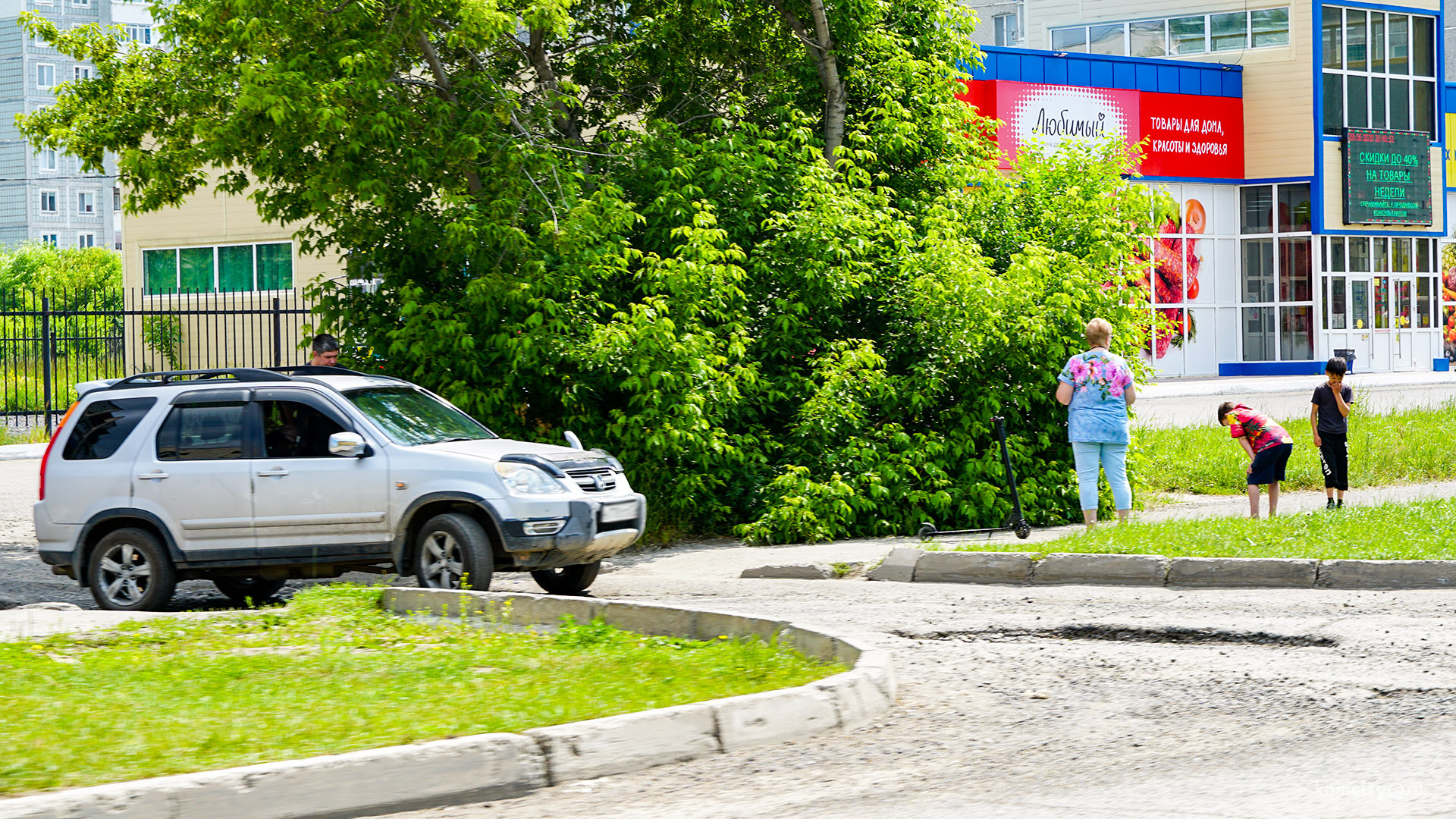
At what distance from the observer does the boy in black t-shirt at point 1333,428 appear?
1441 centimetres

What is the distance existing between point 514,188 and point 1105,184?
587 centimetres

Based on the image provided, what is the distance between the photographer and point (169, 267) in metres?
40.5

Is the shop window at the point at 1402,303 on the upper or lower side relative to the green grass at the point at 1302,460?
upper

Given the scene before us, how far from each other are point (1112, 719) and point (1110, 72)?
35244mm

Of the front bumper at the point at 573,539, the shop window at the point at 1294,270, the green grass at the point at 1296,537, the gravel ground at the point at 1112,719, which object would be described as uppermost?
the shop window at the point at 1294,270

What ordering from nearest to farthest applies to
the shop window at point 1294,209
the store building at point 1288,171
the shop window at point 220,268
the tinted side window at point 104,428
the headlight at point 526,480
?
1. the headlight at point 526,480
2. the tinted side window at point 104,428
3. the shop window at point 220,268
4. the store building at point 1288,171
5. the shop window at point 1294,209

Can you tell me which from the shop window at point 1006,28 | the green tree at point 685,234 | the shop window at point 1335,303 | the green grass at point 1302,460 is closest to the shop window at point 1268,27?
the shop window at point 1335,303

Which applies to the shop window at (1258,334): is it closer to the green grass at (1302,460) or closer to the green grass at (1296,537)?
the green grass at (1302,460)

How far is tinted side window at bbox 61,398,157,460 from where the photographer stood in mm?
10992

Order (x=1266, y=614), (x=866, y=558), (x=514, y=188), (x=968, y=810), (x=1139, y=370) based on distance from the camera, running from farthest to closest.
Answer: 1. (x=1139, y=370)
2. (x=514, y=188)
3. (x=866, y=558)
4. (x=1266, y=614)
5. (x=968, y=810)

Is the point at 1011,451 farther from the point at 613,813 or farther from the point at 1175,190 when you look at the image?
the point at 1175,190

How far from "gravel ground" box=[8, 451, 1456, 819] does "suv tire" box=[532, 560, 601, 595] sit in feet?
3.37

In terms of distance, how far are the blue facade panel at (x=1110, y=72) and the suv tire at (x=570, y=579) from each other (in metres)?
26.5

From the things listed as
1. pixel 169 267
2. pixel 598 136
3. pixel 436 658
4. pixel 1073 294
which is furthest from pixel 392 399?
pixel 169 267
